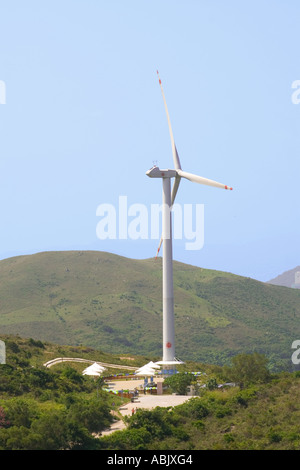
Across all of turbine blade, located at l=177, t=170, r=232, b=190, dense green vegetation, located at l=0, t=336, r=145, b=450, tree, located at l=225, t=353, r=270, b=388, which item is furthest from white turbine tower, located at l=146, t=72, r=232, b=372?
tree, located at l=225, t=353, r=270, b=388

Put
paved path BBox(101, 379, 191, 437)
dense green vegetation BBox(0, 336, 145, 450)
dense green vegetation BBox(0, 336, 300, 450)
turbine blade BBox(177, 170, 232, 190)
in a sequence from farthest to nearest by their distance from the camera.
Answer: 1. turbine blade BBox(177, 170, 232, 190)
2. paved path BBox(101, 379, 191, 437)
3. dense green vegetation BBox(0, 336, 300, 450)
4. dense green vegetation BBox(0, 336, 145, 450)

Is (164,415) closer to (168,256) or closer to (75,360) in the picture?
(168,256)

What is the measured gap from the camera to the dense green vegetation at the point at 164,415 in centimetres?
4697

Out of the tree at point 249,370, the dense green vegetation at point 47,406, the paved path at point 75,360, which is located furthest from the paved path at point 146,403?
the paved path at point 75,360

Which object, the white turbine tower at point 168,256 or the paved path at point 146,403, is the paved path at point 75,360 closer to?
the white turbine tower at point 168,256

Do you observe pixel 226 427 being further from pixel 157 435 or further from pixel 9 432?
pixel 9 432

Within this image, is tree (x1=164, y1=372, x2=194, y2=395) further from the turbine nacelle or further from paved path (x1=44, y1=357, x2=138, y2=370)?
the turbine nacelle

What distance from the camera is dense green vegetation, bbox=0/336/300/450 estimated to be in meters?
47.0

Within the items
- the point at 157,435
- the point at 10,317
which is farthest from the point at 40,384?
the point at 10,317
